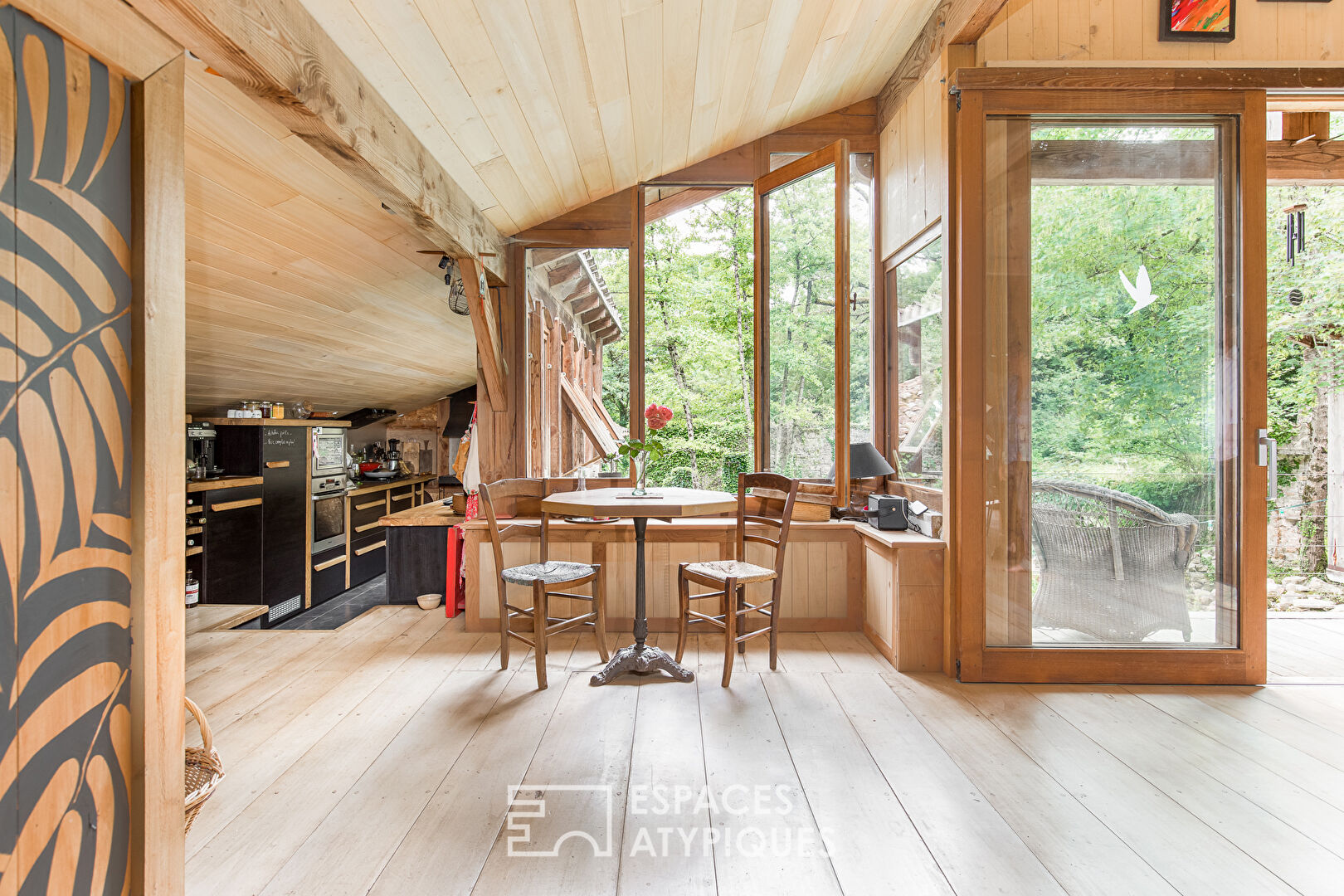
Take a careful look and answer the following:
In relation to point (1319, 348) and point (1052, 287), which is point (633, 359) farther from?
point (1319, 348)

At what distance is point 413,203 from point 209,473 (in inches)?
131

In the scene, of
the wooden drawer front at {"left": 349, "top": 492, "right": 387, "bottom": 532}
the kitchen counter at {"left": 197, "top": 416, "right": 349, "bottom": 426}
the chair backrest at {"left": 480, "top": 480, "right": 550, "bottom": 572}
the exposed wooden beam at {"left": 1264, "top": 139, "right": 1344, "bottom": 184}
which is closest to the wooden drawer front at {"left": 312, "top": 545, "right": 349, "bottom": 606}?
the wooden drawer front at {"left": 349, "top": 492, "right": 387, "bottom": 532}

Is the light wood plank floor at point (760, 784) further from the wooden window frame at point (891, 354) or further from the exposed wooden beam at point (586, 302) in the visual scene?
the exposed wooden beam at point (586, 302)

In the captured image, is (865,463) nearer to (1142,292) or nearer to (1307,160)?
→ (1142,292)

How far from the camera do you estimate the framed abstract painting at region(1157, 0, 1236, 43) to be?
2.88 metres

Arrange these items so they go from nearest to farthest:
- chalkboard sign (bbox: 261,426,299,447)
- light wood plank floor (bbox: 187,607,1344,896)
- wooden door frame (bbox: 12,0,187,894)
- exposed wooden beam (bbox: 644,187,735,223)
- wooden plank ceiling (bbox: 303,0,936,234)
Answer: wooden door frame (bbox: 12,0,187,894), light wood plank floor (bbox: 187,607,1344,896), wooden plank ceiling (bbox: 303,0,936,234), exposed wooden beam (bbox: 644,187,735,223), chalkboard sign (bbox: 261,426,299,447)

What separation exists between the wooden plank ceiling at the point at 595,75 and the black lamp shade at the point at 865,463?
6.37 ft

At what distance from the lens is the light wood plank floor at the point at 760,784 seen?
1.62 metres

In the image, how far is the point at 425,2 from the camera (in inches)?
72.8

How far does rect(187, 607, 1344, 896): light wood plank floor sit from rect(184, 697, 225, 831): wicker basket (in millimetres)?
323

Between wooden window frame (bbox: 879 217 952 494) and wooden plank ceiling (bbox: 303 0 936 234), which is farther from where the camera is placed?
wooden window frame (bbox: 879 217 952 494)

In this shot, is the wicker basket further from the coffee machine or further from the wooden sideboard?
the coffee machine

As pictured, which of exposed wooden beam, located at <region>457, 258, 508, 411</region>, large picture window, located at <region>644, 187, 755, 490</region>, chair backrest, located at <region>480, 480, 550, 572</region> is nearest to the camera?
chair backrest, located at <region>480, 480, 550, 572</region>

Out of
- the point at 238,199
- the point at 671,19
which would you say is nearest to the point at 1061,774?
the point at 671,19
